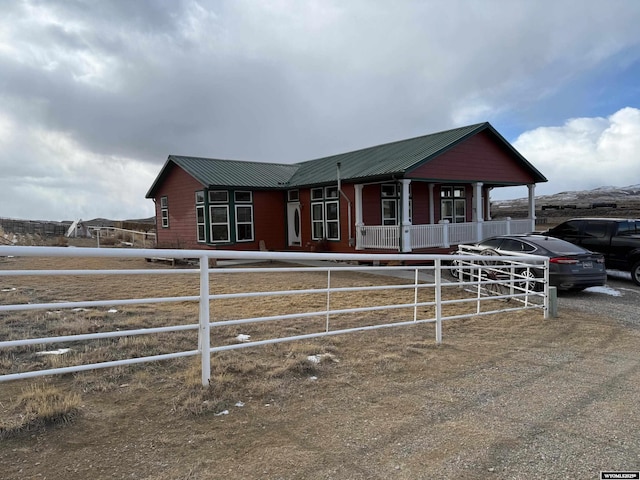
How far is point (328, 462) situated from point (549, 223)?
125 ft

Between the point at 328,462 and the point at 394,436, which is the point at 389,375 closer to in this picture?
the point at 394,436

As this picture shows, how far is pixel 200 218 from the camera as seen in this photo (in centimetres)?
1989

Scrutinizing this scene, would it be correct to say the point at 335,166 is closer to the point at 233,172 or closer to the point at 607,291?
the point at 233,172

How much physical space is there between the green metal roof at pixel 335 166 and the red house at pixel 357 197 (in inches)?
2.3

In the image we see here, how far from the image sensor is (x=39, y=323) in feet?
21.9

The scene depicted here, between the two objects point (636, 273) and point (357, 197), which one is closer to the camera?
point (636, 273)

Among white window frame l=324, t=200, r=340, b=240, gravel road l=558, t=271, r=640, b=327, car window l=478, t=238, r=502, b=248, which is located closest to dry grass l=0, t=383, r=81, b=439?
gravel road l=558, t=271, r=640, b=327

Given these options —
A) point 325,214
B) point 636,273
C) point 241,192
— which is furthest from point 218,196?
point 636,273

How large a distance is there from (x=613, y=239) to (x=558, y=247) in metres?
2.82

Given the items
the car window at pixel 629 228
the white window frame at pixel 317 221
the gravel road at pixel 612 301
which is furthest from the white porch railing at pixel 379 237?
the car window at pixel 629 228

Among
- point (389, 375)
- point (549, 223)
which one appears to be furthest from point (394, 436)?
point (549, 223)

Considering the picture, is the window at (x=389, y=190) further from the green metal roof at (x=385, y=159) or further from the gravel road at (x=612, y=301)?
the gravel road at (x=612, y=301)

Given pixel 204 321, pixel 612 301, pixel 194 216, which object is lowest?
pixel 612 301

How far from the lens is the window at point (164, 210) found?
22938 mm
